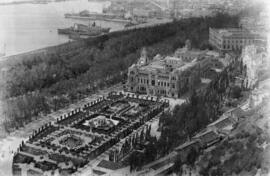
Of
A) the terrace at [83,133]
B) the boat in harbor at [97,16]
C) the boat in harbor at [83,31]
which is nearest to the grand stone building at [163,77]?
the terrace at [83,133]

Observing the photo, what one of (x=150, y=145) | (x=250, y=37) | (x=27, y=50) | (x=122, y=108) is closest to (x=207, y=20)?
(x=250, y=37)

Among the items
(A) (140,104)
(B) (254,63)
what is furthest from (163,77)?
(B) (254,63)

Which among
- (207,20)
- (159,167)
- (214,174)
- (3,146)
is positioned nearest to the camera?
(214,174)

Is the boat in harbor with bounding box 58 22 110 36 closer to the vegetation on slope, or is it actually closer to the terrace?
the vegetation on slope

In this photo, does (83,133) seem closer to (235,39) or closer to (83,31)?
(235,39)

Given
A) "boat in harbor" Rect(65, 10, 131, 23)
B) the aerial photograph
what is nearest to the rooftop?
the aerial photograph

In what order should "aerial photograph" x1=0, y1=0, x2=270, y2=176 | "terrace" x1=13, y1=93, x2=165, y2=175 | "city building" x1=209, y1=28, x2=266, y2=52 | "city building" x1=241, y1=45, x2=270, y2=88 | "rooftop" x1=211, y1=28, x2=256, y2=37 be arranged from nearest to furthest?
"aerial photograph" x1=0, y1=0, x2=270, y2=176 < "terrace" x1=13, y1=93, x2=165, y2=175 < "city building" x1=241, y1=45, x2=270, y2=88 < "city building" x1=209, y1=28, x2=266, y2=52 < "rooftop" x1=211, y1=28, x2=256, y2=37

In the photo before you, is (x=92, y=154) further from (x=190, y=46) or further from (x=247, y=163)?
(x=190, y=46)

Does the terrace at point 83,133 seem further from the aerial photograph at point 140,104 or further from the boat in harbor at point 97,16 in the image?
the boat in harbor at point 97,16
